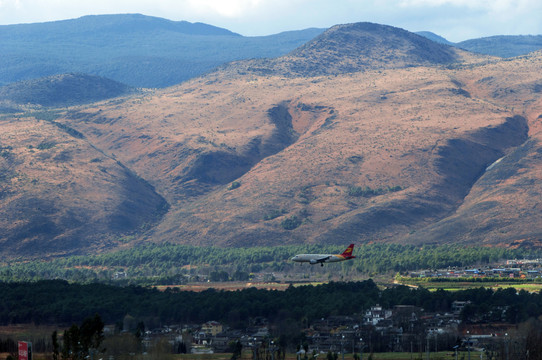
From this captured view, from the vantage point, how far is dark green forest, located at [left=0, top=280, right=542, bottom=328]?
14500 centimetres

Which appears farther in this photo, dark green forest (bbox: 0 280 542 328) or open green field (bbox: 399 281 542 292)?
open green field (bbox: 399 281 542 292)

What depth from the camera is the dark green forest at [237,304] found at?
14500 centimetres

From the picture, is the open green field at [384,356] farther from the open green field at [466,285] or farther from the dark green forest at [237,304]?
the open green field at [466,285]

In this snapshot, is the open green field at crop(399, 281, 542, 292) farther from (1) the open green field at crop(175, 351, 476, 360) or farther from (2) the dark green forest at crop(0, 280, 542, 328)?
(1) the open green field at crop(175, 351, 476, 360)

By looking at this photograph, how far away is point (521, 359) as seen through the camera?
10862 cm

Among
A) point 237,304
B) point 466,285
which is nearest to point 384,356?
point 237,304

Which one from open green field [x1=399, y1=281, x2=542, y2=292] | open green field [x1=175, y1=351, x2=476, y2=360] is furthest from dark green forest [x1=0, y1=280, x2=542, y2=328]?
open green field [x1=175, y1=351, x2=476, y2=360]

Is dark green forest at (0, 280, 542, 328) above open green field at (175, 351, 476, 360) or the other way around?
above

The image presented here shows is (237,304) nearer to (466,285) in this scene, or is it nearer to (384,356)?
(384,356)

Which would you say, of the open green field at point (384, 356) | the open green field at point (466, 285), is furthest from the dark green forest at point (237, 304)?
the open green field at point (384, 356)

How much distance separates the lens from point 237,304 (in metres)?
154

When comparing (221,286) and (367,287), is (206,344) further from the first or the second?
(221,286)

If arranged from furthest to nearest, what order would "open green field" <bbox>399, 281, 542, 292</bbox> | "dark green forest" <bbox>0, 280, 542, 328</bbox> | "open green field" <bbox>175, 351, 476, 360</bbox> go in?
"open green field" <bbox>399, 281, 542, 292</bbox> → "dark green forest" <bbox>0, 280, 542, 328</bbox> → "open green field" <bbox>175, 351, 476, 360</bbox>

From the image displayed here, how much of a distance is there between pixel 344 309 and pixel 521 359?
43751 millimetres
